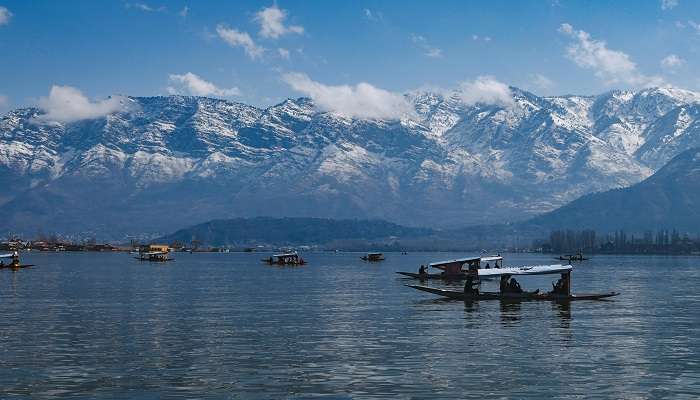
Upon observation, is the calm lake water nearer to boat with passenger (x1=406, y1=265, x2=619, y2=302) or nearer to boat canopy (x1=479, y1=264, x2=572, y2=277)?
boat with passenger (x1=406, y1=265, x2=619, y2=302)

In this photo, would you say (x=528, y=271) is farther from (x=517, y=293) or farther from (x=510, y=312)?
(x=510, y=312)

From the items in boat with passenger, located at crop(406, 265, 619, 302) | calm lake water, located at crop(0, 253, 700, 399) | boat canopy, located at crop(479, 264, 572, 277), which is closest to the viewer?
calm lake water, located at crop(0, 253, 700, 399)

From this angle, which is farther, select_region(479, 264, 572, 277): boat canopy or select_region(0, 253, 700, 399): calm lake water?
select_region(479, 264, 572, 277): boat canopy

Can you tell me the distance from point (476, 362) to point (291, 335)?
70.8ft

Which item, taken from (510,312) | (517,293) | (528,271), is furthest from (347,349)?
(528,271)

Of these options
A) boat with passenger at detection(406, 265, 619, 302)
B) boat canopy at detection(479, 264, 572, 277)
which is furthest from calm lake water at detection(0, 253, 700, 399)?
boat canopy at detection(479, 264, 572, 277)

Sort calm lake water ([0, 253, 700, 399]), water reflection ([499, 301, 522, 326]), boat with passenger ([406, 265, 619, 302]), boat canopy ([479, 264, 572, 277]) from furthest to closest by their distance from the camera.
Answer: boat canopy ([479, 264, 572, 277])
boat with passenger ([406, 265, 619, 302])
water reflection ([499, 301, 522, 326])
calm lake water ([0, 253, 700, 399])

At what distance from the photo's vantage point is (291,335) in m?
83.6

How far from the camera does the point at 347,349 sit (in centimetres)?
7369

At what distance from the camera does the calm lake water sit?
57250 millimetres

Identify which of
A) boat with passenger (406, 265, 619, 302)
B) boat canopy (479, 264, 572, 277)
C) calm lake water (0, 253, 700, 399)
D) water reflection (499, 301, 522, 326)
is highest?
boat canopy (479, 264, 572, 277)

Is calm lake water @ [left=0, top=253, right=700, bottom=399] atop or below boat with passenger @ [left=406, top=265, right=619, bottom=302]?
below

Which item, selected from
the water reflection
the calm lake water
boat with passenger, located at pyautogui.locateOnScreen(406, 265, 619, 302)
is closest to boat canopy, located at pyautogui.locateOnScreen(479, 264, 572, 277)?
boat with passenger, located at pyautogui.locateOnScreen(406, 265, 619, 302)

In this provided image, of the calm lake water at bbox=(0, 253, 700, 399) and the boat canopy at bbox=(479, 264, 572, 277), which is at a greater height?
the boat canopy at bbox=(479, 264, 572, 277)
